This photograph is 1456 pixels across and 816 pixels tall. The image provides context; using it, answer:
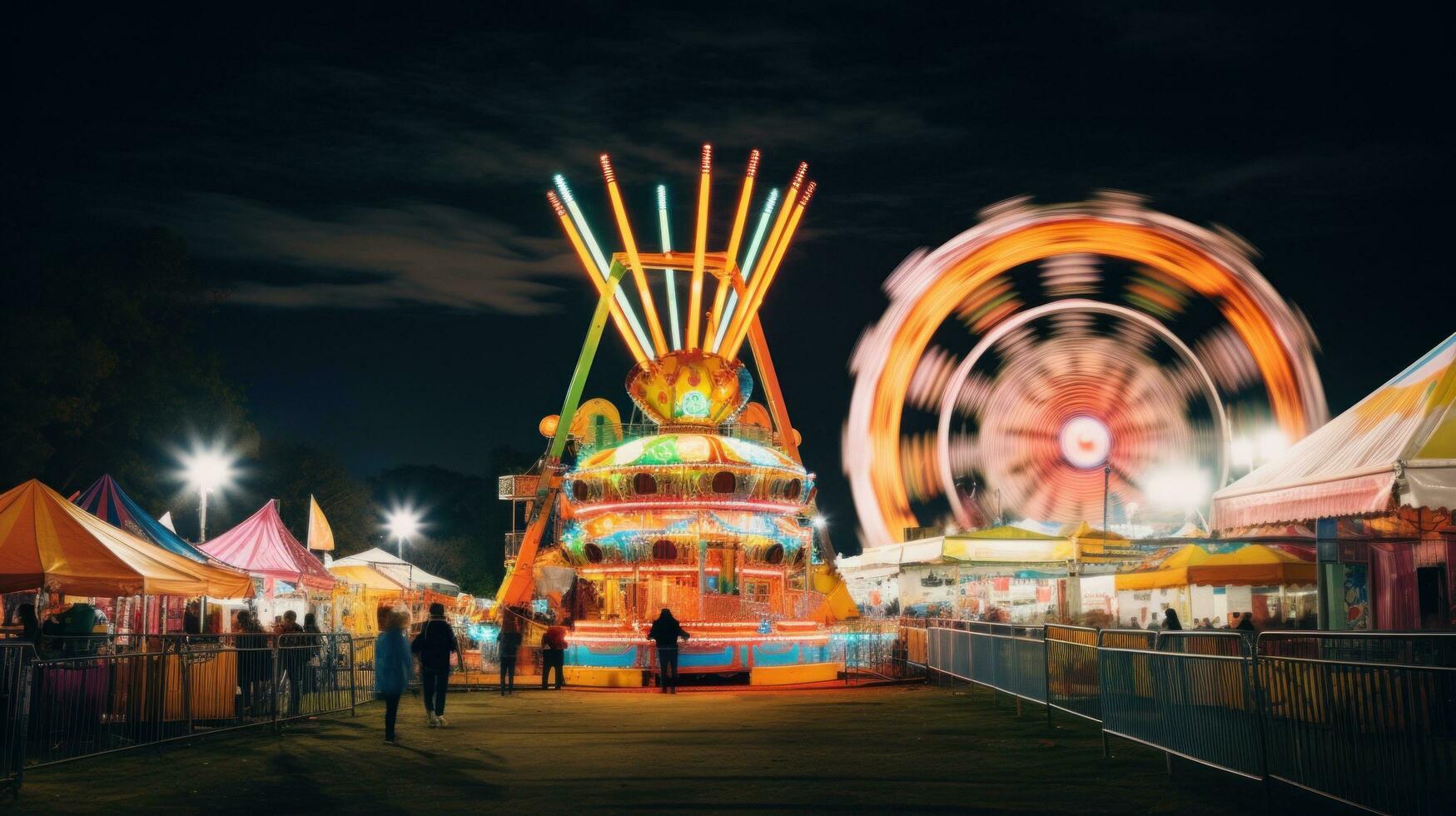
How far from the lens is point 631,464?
3350cm

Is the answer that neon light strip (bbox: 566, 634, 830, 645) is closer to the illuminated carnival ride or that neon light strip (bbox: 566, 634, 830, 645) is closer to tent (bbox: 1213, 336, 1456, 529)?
the illuminated carnival ride

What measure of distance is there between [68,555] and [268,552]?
12.3 m

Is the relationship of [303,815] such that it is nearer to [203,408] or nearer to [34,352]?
[34,352]

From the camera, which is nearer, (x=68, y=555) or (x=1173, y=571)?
(x=68, y=555)

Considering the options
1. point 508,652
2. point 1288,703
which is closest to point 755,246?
point 508,652

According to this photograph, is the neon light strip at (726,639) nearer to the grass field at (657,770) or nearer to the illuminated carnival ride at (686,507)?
the illuminated carnival ride at (686,507)

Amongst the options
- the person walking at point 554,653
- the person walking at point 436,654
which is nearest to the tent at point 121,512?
the person walking at point 436,654

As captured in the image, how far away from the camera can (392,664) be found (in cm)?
1712

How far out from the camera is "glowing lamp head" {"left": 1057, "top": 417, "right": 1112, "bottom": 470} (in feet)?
121

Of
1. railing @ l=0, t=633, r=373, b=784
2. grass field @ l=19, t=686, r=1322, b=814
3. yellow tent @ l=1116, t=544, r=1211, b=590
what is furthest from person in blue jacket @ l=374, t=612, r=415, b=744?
yellow tent @ l=1116, t=544, r=1211, b=590

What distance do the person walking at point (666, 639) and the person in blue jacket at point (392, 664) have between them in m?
10.0

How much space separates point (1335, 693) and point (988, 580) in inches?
1550

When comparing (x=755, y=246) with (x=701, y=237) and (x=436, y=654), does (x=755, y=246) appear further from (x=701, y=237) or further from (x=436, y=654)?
(x=436, y=654)

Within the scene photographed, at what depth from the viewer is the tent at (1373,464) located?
13531 mm
